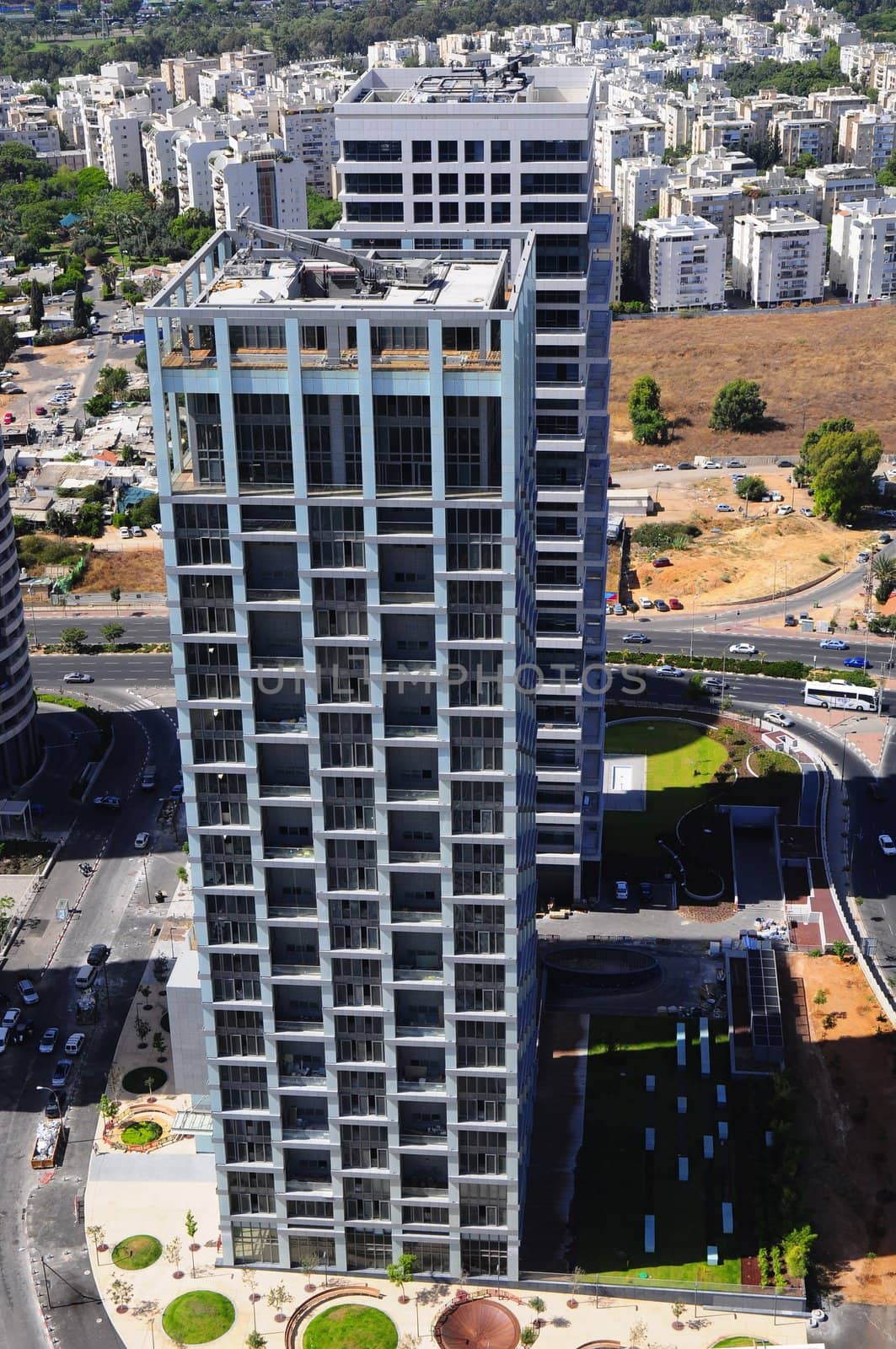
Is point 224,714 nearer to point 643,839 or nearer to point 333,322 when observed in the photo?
point 333,322

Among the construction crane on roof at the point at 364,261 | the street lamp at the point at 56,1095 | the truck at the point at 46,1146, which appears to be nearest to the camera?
the construction crane on roof at the point at 364,261

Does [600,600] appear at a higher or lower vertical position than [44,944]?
higher

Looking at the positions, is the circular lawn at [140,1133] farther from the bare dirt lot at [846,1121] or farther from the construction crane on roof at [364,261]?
the construction crane on roof at [364,261]

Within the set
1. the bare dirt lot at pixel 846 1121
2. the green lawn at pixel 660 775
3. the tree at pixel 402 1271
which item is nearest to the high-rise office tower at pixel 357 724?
the tree at pixel 402 1271

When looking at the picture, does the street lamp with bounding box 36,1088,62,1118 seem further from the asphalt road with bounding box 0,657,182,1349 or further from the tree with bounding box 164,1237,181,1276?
the tree with bounding box 164,1237,181,1276

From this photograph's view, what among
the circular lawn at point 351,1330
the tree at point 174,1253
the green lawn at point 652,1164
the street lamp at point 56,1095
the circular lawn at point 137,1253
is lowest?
the street lamp at point 56,1095

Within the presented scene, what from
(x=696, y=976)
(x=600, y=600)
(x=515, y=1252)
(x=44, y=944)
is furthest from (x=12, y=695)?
(x=515, y=1252)

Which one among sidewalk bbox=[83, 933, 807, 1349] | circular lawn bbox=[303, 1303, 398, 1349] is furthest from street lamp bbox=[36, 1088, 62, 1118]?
circular lawn bbox=[303, 1303, 398, 1349]
